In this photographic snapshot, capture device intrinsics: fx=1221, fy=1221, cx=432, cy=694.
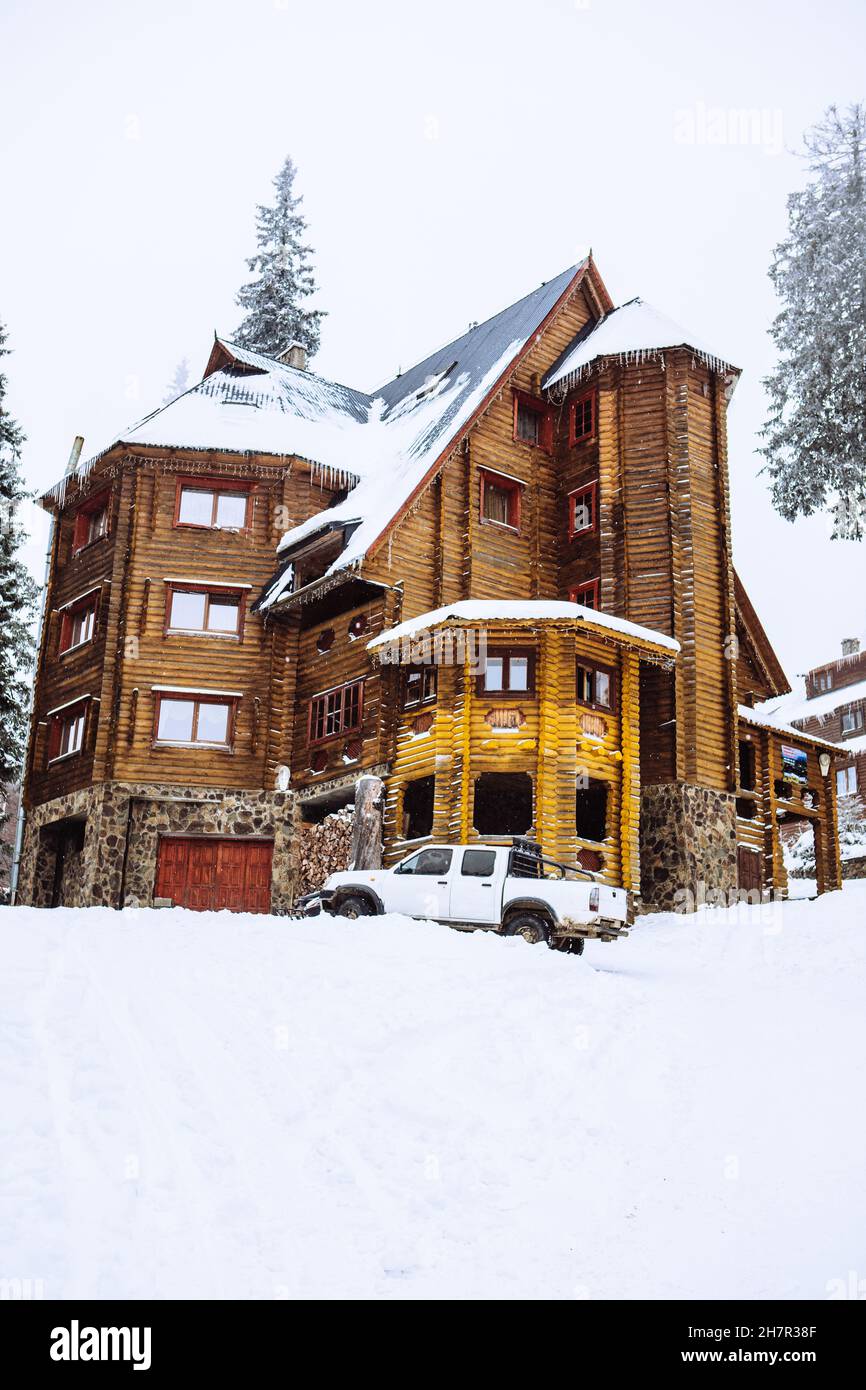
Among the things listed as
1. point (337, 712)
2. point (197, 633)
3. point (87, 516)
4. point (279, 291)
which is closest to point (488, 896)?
point (337, 712)

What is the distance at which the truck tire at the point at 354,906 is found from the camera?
19.9 m

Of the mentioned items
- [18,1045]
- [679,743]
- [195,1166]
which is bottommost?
[195,1166]

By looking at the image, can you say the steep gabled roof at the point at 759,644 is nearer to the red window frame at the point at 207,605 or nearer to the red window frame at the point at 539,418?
the red window frame at the point at 539,418

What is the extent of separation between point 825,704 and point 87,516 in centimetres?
3495

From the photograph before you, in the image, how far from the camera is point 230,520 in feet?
111

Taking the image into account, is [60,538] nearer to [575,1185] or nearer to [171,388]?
[575,1185]

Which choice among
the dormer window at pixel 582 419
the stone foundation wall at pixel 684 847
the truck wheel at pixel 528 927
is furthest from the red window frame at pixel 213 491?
the truck wheel at pixel 528 927

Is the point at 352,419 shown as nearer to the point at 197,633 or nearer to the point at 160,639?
the point at 197,633

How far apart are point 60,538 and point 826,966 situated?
2554cm

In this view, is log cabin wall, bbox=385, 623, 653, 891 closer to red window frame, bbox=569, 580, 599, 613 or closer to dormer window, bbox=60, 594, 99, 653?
red window frame, bbox=569, 580, 599, 613

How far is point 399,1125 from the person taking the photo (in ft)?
32.5

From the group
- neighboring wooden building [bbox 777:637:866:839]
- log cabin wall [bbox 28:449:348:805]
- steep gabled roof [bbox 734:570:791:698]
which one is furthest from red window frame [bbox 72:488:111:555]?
neighboring wooden building [bbox 777:637:866:839]

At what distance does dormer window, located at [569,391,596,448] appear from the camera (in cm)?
3297
